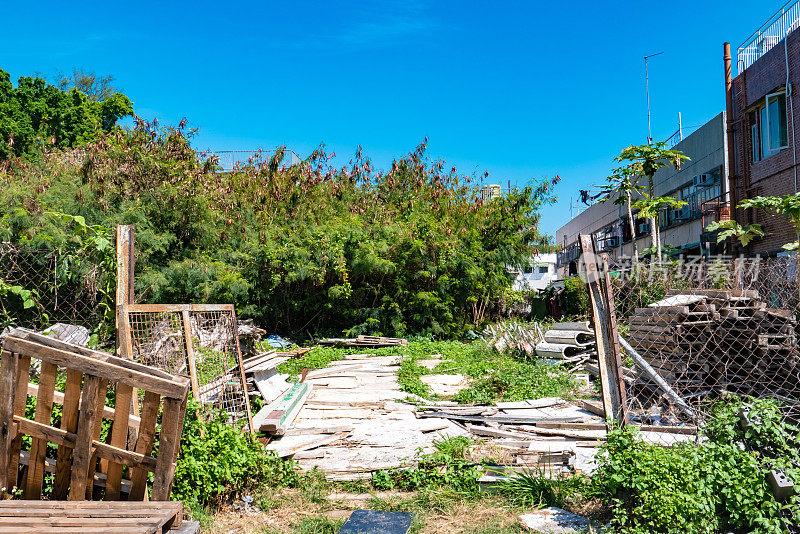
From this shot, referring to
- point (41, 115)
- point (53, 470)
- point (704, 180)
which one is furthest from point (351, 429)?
point (41, 115)

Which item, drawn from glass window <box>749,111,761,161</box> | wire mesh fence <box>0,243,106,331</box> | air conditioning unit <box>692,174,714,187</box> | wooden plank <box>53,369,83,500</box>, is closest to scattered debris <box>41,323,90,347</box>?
wire mesh fence <box>0,243,106,331</box>

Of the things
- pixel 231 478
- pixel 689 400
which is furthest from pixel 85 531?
pixel 689 400

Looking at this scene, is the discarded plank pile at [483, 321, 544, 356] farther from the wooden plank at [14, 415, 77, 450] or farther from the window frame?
the wooden plank at [14, 415, 77, 450]

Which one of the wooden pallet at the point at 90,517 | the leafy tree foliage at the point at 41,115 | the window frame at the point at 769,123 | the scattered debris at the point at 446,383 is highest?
the leafy tree foliage at the point at 41,115

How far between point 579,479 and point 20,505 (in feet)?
12.6

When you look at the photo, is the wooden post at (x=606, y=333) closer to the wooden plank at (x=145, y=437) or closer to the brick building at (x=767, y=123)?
the wooden plank at (x=145, y=437)

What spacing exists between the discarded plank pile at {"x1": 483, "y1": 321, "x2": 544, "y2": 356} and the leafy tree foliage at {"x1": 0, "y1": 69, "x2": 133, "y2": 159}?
69.1 ft

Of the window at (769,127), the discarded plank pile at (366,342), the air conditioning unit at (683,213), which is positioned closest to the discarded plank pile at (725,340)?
the discarded plank pile at (366,342)

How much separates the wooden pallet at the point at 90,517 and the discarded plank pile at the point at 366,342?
1242 cm

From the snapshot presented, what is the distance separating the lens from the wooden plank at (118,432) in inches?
136

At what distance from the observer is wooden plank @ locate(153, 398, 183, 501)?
11.2 ft

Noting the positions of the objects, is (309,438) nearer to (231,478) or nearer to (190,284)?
(231,478)

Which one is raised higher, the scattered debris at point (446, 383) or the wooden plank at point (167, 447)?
the wooden plank at point (167, 447)

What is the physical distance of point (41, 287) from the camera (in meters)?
7.04
